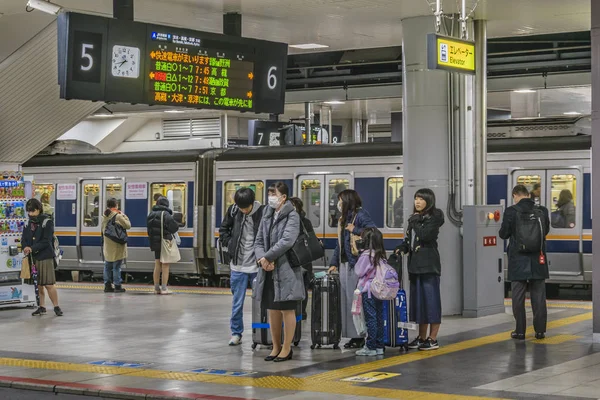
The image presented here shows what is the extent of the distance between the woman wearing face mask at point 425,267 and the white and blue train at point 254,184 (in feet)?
24.4

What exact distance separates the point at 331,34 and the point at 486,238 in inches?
183

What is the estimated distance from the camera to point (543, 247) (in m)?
12.9

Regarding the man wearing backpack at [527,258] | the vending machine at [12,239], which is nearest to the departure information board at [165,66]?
the man wearing backpack at [527,258]

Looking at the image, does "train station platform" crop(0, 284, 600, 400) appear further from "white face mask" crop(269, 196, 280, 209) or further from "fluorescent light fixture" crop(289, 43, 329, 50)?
"fluorescent light fixture" crop(289, 43, 329, 50)

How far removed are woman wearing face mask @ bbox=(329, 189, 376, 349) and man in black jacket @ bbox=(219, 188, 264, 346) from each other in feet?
3.21

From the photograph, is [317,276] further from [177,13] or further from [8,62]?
[8,62]

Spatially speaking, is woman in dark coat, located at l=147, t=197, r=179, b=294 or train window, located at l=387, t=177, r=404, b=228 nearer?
woman in dark coat, located at l=147, t=197, r=179, b=294

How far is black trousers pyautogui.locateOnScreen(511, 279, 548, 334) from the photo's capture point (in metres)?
12.8

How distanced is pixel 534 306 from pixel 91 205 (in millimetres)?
14105

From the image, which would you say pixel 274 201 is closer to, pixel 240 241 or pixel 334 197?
pixel 240 241

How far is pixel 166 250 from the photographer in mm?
19844

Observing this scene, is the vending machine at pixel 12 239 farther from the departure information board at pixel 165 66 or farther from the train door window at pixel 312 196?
the train door window at pixel 312 196

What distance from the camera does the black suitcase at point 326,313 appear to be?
1220cm

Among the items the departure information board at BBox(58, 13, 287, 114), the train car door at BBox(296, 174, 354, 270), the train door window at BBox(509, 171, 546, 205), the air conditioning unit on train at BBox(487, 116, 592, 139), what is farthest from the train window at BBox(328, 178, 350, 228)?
the departure information board at BBox(58, 13, 287, 114)
